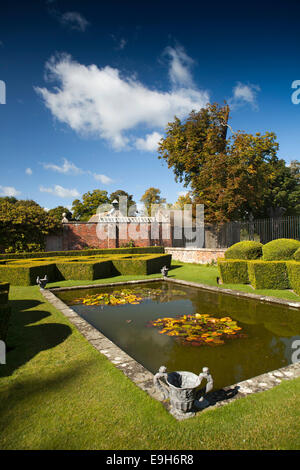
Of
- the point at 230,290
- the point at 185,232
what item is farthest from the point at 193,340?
the point at 185,232

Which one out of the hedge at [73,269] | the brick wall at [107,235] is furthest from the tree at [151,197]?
the hedge at [73,269]

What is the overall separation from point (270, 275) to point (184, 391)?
754 centimetres

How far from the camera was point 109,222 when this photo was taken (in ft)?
79.7

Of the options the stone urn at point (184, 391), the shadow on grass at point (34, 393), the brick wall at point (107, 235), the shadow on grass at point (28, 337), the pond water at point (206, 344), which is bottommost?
the pond water at point (206, 344)

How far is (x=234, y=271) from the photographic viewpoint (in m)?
10.3

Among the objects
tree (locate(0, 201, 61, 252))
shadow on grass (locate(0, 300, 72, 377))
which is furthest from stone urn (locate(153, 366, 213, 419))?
tree (locate(0, 201, 61, 252))

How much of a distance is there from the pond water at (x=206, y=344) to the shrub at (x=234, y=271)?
1703 mm

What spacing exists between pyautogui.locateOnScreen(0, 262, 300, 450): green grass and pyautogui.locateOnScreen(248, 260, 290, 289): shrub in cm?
615

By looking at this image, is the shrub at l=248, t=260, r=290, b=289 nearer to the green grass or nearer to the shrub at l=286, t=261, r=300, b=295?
the shrub at l=286, t=261, r=300, b=295

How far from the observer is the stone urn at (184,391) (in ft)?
8.77

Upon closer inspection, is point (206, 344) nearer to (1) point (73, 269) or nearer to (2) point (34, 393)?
(2) point (34, 393)

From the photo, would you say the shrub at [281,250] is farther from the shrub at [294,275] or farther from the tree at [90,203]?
the tree at [90,203]

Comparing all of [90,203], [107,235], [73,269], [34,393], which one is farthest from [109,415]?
[90,203]

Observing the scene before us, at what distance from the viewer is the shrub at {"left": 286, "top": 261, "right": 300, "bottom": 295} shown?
823 centimetres
